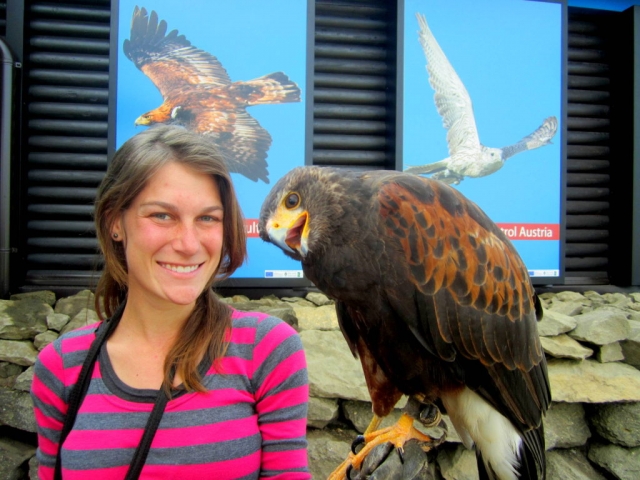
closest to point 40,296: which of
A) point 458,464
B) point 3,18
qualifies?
point 3,18

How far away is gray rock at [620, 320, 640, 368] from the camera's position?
3.42 m

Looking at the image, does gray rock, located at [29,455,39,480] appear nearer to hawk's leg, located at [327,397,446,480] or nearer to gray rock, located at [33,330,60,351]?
gray rock, located at [33,330,60,351]

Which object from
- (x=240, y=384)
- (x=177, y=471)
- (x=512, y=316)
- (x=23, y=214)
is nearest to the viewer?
(x=177, y=471)

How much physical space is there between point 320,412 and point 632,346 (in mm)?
2410

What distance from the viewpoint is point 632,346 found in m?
3.45

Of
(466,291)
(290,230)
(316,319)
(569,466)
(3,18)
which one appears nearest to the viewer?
(290,230)

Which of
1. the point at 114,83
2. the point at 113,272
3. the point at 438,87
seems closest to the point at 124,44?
the point at 114,83

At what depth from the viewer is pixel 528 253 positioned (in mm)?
4078

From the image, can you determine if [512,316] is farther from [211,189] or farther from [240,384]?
[211,189]

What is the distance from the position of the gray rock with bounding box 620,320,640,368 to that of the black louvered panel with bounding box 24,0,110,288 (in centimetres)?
437

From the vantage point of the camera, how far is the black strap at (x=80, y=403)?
1128mm

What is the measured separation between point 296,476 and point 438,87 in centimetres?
356

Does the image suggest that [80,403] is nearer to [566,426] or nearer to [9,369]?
[9,369]

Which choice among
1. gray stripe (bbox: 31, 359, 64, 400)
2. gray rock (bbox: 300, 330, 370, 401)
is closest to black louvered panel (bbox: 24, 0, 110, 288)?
gray rock (bbox: 300, 330, 370, 401)
